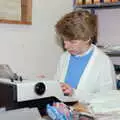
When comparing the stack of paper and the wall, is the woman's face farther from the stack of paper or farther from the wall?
the wall

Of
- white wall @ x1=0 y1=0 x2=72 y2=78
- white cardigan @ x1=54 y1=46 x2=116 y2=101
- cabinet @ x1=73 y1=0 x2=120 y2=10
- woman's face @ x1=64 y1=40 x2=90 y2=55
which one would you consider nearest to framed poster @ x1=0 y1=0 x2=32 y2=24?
white wall @ x1=0 y1=0 x2=72 y2=78

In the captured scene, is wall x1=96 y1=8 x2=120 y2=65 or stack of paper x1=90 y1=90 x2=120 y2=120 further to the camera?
wall x1=96 y1=8 x2=120 y2=65

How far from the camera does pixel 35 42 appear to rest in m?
2.78

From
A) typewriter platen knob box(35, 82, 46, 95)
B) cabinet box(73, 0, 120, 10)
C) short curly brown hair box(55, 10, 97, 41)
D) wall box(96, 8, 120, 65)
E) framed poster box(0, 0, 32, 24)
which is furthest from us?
wall box(96, 8, 120, 65)

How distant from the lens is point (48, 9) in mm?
2891

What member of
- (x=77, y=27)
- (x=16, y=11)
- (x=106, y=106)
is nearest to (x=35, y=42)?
(x=16, y=11)

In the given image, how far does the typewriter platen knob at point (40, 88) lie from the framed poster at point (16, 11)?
1.16m

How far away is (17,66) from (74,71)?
2.04 ft

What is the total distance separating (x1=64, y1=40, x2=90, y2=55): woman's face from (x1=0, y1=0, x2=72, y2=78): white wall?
0.62 meters

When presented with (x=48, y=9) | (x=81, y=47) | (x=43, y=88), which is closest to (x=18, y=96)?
(x=43, y=88)

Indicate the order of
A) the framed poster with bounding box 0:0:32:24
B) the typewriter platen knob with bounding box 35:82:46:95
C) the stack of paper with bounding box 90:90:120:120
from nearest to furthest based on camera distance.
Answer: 1. the stack of paper with bounding box 90:90:120:120
2. the typewriter platen knob with bounding box 35:82:46:95
3. the framed poster with bounding box 0:0:32:24

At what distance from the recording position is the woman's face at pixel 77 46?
2.12m

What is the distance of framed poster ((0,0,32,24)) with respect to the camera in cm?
251

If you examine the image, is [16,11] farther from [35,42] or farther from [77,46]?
[77,46]
